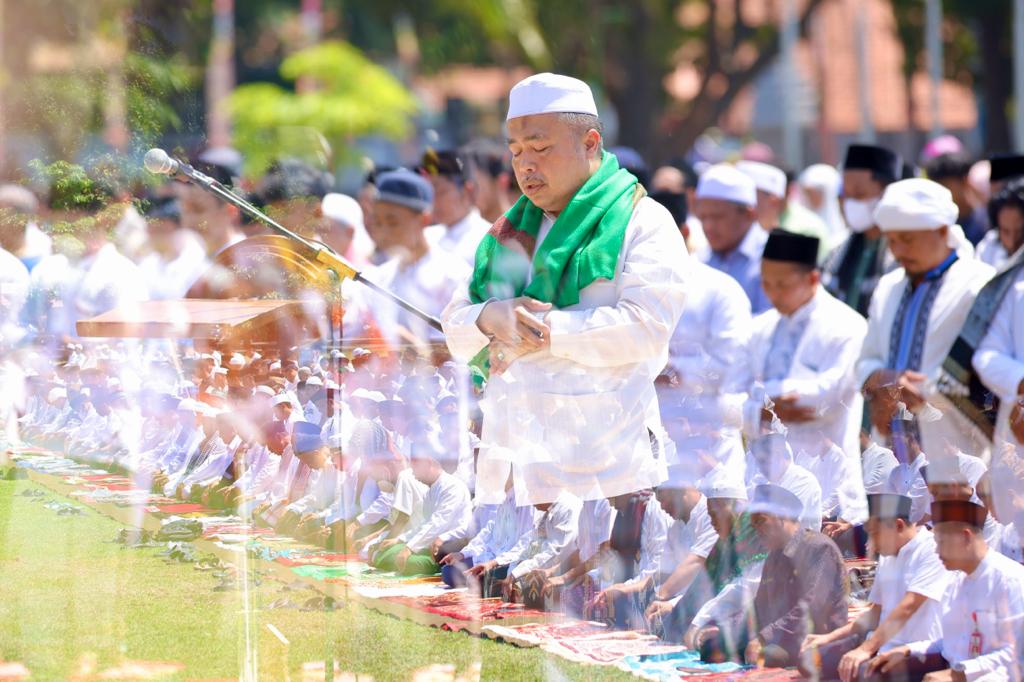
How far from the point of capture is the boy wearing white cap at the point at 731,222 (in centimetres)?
693

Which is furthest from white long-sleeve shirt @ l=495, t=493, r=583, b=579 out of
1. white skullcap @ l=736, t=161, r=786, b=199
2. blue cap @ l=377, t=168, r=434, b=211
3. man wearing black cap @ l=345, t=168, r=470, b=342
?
white skullcap @ l=736, t=161, r=786, b=199

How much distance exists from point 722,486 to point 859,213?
3132 millimetres

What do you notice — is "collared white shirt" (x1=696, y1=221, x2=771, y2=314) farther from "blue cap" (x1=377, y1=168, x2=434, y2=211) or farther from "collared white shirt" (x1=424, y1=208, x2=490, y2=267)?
"blue cap" (x1=377, y1=168, x2=434, y2=211)

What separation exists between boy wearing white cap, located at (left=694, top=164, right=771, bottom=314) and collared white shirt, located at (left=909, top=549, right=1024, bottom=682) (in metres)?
3.08

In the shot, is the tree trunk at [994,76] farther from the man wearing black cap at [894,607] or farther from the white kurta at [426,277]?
the man wearing black cap at [894,607]

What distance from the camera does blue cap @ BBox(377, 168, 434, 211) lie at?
6793 millimetres

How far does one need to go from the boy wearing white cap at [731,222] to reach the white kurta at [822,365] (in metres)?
0.91

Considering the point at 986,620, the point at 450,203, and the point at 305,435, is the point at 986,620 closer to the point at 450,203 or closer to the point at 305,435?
the point at 305,435

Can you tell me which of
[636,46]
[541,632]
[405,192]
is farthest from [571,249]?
[636,46]

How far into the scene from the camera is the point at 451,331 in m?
3.66

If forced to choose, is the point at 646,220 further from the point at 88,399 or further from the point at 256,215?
the point at 88,399

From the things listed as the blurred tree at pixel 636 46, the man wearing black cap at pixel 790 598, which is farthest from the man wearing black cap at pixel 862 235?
the blurred tree at pixel 636 46

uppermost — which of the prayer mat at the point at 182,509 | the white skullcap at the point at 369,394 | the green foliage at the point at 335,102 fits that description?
the green foliage at the point at 335,102

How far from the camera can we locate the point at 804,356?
566 cm
